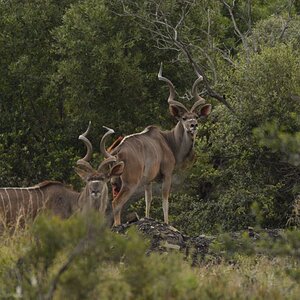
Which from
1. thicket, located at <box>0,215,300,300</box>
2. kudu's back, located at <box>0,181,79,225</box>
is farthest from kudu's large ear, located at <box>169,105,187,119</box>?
thicket, located at <box>0,215,300,300</box>

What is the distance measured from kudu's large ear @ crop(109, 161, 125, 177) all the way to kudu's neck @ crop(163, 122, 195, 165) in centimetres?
249

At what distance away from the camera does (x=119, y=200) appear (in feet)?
38.1

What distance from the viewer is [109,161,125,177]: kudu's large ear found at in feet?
35.5

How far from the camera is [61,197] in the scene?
1070 cm

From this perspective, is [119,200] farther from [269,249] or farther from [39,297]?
[39,297]

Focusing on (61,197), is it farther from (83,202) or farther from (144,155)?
(144,155)

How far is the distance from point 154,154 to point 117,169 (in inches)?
66.7

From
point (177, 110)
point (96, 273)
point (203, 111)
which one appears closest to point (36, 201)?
point (177, 110)

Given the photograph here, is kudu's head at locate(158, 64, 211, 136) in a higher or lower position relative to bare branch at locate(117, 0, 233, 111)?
lower

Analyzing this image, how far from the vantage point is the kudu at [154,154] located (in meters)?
11.7

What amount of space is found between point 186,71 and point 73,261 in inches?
417

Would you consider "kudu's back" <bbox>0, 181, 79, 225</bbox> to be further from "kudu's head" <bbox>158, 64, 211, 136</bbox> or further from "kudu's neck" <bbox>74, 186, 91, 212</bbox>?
"kudu's head" <bbox>158, 64, 211, 136</bbox>

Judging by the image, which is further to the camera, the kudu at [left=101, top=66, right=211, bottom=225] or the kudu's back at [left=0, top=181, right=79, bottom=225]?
the kudu at [left=101, top=66, right=211, bottom=225]

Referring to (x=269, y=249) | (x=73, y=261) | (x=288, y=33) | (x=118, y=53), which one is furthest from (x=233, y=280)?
(x=288, y=33)
